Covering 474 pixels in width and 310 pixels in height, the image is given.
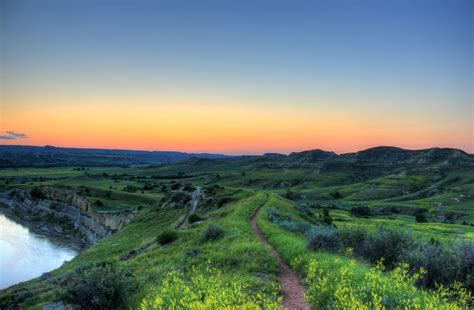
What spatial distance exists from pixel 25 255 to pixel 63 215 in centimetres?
3724

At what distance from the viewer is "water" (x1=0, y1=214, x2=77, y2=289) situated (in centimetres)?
5804

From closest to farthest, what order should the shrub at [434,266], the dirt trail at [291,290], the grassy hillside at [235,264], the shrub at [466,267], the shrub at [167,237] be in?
the grassy hillside at [235,264] < the dirt trail at [291,290] < the shrub at [466,267] < the shrub at [434,266] < the shrub at [167,237]

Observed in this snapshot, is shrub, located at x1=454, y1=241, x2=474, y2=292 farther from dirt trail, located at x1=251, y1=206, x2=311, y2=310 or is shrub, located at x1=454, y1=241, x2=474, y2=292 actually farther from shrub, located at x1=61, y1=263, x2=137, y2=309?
shrub, located at x1=61, y1=263, x2=137, y2=309

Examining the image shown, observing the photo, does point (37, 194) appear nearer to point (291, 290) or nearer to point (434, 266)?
point (291, 290)

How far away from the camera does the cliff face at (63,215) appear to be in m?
83.4

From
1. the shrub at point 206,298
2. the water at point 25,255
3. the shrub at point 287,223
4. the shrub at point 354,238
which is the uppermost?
the shrub at point 206,298

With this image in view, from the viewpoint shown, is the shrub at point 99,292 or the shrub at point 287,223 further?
the shrub at point 287,223

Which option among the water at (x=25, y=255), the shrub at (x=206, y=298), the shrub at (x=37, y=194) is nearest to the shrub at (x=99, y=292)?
the shrub at (x=206, y=298)

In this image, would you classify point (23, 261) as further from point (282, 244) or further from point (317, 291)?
point (317, 291)

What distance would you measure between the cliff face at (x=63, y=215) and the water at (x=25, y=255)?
640 centimetres

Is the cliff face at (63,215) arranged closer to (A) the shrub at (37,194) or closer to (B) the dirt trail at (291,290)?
(A) the shrub at (37,194)

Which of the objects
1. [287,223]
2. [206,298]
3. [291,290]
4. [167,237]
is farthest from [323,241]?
[167,237]

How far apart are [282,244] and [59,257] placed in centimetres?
6838

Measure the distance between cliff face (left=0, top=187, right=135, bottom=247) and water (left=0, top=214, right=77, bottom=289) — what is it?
6.40m
